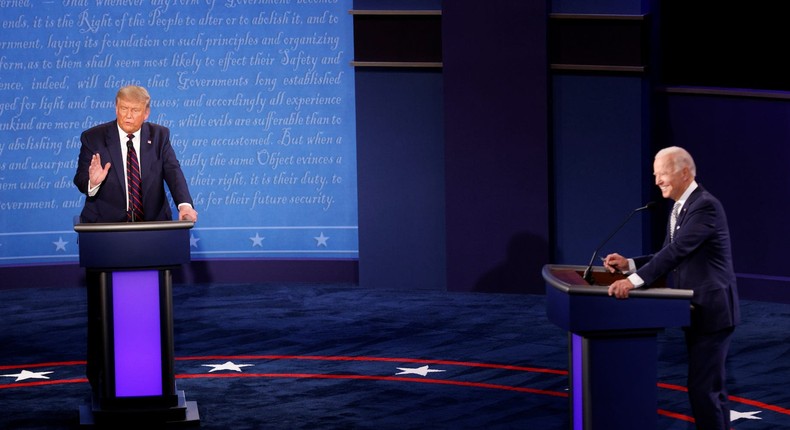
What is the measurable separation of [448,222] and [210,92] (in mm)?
2409

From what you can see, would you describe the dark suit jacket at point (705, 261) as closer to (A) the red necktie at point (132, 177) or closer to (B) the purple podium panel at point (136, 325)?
(B) the purple podium panel at point (136, 325)

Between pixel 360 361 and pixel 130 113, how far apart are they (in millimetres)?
2499

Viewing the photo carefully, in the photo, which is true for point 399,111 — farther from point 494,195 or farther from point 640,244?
point 640,244

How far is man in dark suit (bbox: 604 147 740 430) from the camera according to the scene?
17.8 ft

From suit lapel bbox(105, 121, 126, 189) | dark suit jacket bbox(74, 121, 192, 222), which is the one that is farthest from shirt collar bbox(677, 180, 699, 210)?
suit lapel bbox(105, 121, 126, 189)

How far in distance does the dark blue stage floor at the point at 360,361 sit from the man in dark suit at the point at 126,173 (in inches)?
39.1

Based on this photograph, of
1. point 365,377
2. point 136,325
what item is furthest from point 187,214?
point 365,377

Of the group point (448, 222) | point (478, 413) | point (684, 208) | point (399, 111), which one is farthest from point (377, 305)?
point (684, 208)

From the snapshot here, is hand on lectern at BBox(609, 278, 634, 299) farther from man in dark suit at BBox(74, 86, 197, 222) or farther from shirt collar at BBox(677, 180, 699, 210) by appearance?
man in dark suit at BBox(74, 86, 197, 222)

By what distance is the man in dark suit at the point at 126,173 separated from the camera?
21.5 feet

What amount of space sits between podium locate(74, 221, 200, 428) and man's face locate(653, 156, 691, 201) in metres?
2.35

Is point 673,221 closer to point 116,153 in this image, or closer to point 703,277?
point 703,277

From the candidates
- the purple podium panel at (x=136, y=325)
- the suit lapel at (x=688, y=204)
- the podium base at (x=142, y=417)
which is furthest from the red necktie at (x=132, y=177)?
the suit lapel at (x=688, y=204)

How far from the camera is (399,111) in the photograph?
35.3 ft
